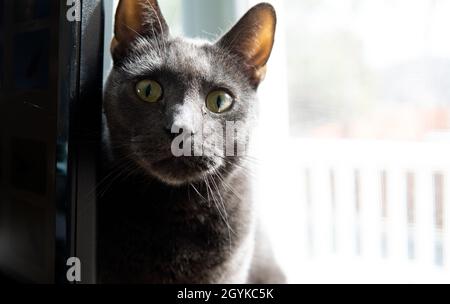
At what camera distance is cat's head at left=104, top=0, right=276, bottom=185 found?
64 cm

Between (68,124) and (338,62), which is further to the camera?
(338,62)

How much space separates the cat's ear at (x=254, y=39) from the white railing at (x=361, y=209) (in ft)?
0.76

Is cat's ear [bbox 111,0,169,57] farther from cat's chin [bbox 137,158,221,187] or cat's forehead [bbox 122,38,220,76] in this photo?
cat's chin [bbox 137,158,221,187]

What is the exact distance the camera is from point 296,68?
99cm

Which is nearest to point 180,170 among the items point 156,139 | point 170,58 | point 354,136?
point 156,139

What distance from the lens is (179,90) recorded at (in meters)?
0.66

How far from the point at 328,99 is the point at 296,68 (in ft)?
0.40

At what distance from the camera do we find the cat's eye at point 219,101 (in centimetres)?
68

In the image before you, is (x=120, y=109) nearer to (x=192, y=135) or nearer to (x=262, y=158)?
(x=192, y=135)

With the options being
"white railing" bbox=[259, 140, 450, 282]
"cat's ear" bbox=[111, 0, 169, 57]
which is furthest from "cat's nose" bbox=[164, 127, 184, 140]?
"white railing" bbox=[259, 140, 450, 282]

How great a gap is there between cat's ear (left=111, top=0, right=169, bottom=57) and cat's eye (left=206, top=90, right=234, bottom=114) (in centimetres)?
13

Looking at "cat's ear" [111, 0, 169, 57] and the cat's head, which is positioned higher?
"cat's ear" [111, 0, 169, 57]

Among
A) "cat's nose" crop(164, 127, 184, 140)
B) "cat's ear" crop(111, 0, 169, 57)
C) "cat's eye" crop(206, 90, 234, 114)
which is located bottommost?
"cat's nose" crop(164, 127, 184, 140)
